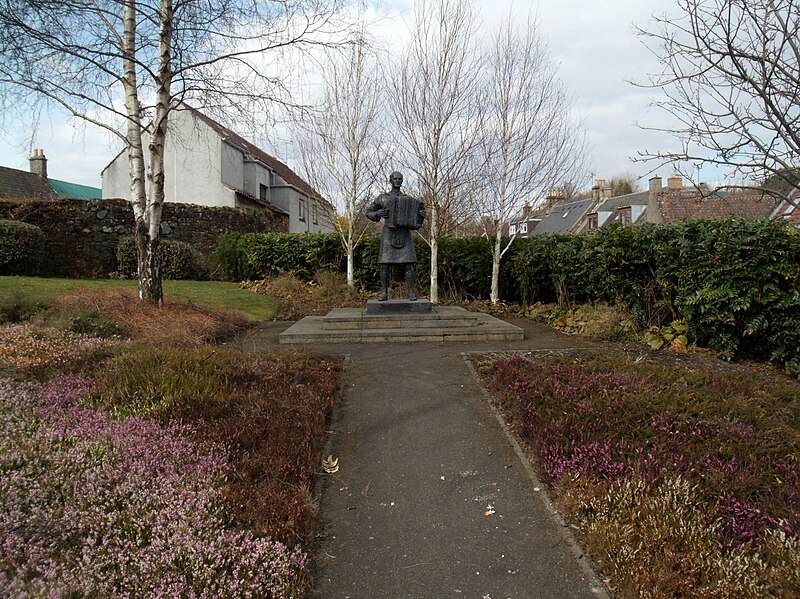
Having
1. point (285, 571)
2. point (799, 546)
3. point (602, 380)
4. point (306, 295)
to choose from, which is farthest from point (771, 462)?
point (306, 295)

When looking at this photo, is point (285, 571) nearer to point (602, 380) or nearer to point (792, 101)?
point (602, 380)

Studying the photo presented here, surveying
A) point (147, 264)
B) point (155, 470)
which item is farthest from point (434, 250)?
point (155, 470)

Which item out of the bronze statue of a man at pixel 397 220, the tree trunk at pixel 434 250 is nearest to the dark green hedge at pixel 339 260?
the tree trunk at pixel 434 250

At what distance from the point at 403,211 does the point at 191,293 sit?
7.15m

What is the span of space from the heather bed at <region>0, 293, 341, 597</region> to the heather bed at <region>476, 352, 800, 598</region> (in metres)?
1.75

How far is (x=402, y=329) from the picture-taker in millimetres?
8516

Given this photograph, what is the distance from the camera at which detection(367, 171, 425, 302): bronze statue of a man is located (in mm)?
9375

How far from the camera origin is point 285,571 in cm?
236

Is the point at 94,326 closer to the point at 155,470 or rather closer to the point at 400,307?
the point at 400,307

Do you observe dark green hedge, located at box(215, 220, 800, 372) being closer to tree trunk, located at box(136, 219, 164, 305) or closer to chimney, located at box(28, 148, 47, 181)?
tree trunk, located at box(136, 219, 164, 305)

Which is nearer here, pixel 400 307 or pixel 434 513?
pixel 434 513

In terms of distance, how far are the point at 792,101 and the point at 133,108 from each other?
9.46 meters

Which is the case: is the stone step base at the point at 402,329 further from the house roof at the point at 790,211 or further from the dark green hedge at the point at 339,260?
the dark green hedge at the point at 339,260

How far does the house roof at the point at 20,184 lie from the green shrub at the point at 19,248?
51.4 ft
